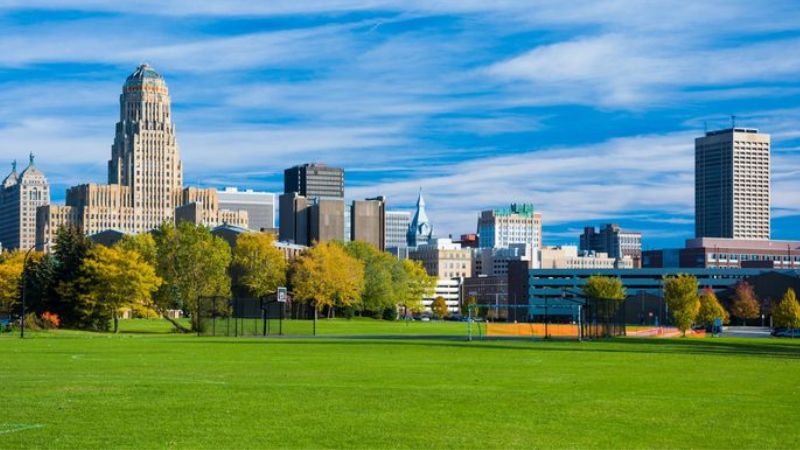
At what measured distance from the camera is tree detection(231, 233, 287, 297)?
15088cm

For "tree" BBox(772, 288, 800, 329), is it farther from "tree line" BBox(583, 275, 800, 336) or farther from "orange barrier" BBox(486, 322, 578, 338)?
"orange barrier" BBox(486, 322, 578, 338)

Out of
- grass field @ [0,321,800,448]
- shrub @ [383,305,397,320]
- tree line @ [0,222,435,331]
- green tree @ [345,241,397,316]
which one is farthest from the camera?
shrub @ [383,305,397,320]

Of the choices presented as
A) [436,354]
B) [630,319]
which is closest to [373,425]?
[436,354]

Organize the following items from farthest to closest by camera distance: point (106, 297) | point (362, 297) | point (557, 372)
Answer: point (362, 297)
point (106, 297)
point (557, 372)

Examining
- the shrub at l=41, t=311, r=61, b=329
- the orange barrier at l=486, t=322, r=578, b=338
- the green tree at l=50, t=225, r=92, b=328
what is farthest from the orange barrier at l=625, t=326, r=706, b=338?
the shrub at l=41, t=311, r=61, b=329

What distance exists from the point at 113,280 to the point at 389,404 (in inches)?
3091

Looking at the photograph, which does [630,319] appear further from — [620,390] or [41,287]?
[620,390]

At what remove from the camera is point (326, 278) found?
15525 cm

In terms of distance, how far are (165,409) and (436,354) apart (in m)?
30.2

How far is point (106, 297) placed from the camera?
101 m

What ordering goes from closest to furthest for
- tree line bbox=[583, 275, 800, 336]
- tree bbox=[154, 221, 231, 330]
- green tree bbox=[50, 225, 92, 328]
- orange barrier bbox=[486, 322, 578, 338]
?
orange barrier bbox=[486, 322, 578, 338], green tree bbox=[50, 225, 92, 328], tree bbox=[154, 221, 231, 330], tree line bbox=[583, 275, 800, 336]

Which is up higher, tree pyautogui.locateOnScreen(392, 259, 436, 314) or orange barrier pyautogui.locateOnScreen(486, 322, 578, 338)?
tree pyautogui.locateOnScreen(392, 259, 436, 314)

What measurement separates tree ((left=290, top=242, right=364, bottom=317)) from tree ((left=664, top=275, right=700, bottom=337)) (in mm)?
49535

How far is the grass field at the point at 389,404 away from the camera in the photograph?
794 inches
